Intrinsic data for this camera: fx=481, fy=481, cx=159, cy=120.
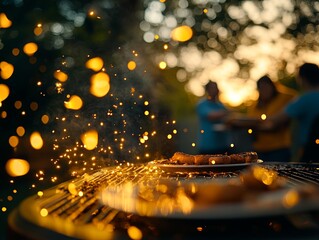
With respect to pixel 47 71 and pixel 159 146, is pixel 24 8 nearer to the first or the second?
pixel 47 71

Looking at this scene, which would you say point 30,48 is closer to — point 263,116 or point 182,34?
point 182,34

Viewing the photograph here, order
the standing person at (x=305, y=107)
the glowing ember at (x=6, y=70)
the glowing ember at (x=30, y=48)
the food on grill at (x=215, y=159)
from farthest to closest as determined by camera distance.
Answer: the glowing ember at (x=30, y=48) < the glowing ember at (x=6, y=70) < the standing person at (x=305, y=107) < the food on grill at (x=215, y=159)

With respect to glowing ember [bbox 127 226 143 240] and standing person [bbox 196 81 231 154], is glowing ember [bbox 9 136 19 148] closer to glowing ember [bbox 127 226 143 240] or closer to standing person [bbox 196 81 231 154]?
standing person [bbox 196 81 231 154]

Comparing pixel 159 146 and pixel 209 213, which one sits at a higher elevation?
pixel 209 213

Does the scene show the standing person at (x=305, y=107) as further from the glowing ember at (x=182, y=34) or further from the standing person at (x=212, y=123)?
A: the glowing ember at (x=182, y=34)

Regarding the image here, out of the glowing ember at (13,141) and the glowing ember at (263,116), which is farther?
the glowing ember at (13,141)

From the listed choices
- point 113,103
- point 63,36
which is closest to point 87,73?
point 113,103

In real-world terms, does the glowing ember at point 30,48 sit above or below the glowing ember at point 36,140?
above

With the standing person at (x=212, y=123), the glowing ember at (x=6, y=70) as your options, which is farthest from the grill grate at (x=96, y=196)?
the glowing ember at (x=6, y=70)

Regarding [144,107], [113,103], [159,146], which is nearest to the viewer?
[113,103]
